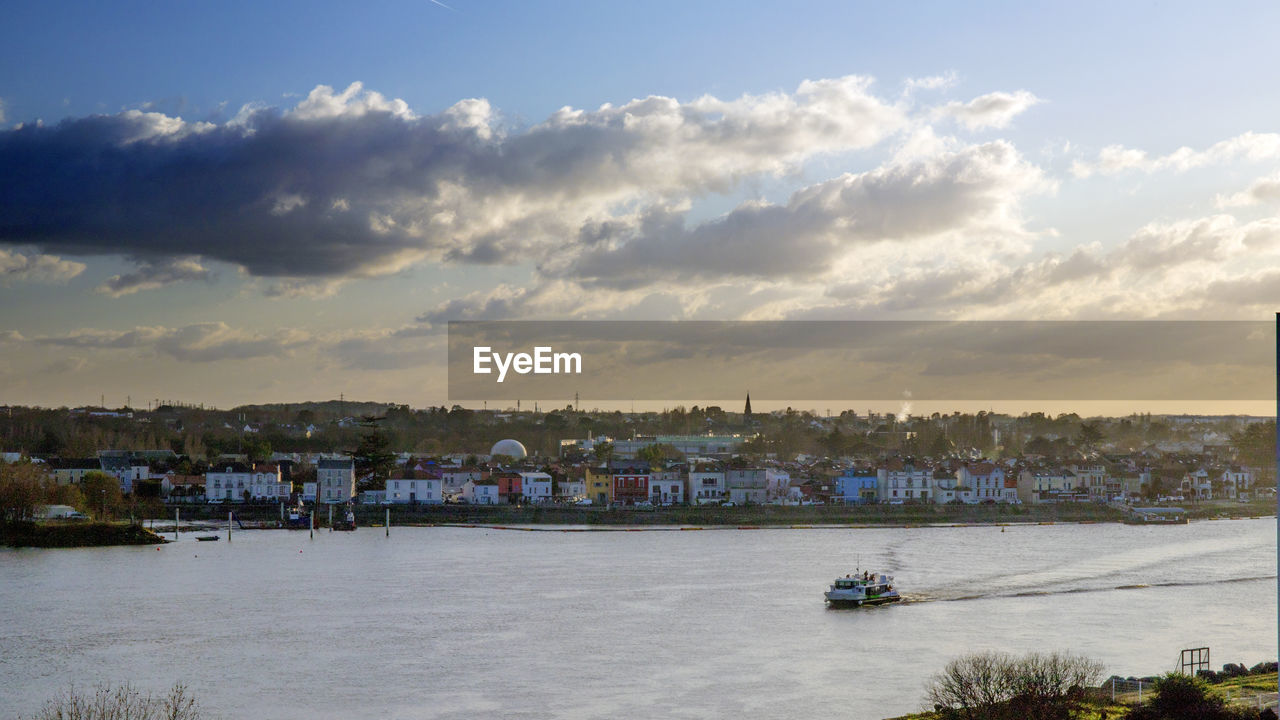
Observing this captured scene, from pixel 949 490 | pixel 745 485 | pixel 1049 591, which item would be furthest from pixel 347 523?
pixel 1049 591

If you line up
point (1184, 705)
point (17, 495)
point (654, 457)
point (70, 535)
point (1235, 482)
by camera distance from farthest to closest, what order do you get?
point (1235, 482) < point (654, 457) < point (17, 495) < point (70, 535) < point (1184, 705)

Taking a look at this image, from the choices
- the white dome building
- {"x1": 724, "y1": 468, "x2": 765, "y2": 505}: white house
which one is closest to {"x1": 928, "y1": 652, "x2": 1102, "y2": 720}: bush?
{"x1": 724, "y1": 468, "x2": 765, "y2": 505}: white house

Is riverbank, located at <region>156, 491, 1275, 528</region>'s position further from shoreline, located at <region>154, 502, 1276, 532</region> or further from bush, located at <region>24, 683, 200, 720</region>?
bush, located at <region>24, 683, 200, 720</region>

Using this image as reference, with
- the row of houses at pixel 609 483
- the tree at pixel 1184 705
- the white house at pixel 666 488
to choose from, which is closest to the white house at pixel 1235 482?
the row of houses at pixel 609 483

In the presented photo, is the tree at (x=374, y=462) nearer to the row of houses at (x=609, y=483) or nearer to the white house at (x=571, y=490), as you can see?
the row of houses at (x=609, y=483)

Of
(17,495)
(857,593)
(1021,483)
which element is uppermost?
(17,495)

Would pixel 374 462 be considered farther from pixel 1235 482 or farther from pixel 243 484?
pixel 1235 482

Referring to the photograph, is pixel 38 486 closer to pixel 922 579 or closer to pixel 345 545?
pixel 345 545
